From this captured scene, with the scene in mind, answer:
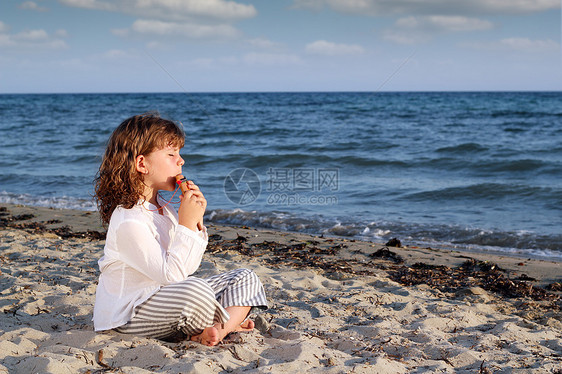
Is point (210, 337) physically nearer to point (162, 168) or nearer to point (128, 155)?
point (162, 168)

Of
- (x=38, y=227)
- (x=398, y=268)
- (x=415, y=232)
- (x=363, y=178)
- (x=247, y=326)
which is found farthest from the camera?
(x=363, y=178)

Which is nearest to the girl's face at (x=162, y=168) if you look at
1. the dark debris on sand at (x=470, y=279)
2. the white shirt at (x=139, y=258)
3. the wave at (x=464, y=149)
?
the white shirt at (x=139, y=258)

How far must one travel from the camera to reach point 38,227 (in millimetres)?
6266

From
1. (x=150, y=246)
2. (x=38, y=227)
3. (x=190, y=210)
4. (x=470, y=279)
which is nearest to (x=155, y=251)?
(x=150, y=246)

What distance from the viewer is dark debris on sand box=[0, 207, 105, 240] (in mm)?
5793

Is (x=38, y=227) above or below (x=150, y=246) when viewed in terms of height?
below

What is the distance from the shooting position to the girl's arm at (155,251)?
2.44 m

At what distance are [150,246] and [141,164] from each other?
45 centimetres

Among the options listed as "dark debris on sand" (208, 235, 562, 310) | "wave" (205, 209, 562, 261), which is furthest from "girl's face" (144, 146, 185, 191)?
"wave" (205, 209, 562, 261)

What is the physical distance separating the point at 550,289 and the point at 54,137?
54.9 feet

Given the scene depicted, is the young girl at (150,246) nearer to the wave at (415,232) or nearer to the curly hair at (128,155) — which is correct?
the curly hair at (128,155)

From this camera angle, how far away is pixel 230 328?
9.10ft

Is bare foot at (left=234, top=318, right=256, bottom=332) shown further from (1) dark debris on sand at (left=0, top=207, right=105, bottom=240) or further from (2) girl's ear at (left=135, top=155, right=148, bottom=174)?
(1) dark debris on sand at (left=0, top=207, right=105, bottom=240)

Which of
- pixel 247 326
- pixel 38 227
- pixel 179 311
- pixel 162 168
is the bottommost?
pixel 38 227
